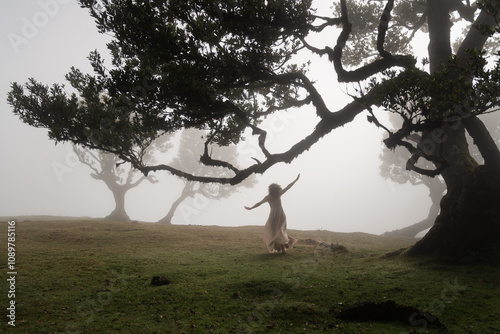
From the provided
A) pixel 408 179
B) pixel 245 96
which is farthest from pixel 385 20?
pixel 408 179

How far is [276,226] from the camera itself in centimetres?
1282

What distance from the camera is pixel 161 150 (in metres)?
44.8

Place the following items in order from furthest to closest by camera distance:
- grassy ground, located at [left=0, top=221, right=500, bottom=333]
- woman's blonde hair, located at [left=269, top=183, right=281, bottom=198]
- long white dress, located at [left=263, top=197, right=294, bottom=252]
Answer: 1. woman's blonde hair, located at [left=269, top=183, right=281, bottom=198]
2. long white dress, located at [left=263, top=197, right=294, bottom=252]
3. grassy ground, located at [left=0, top=221, right=500, bottom=333]

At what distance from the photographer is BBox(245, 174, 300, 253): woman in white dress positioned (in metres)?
12.5

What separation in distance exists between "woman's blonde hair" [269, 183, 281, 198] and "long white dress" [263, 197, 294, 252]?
0.62 feet

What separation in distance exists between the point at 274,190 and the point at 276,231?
1.84 m

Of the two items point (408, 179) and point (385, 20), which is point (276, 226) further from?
point (408, 179)

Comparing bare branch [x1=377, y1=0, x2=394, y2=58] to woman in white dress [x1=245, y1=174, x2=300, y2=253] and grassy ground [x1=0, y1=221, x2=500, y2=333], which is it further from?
grassy ground [x1=0, y1=221, x2=500, y2=333]

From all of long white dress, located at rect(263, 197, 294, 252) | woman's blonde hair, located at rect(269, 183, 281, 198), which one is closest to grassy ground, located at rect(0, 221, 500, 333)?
long white dress, located at rect(263, 197, 294, 252)

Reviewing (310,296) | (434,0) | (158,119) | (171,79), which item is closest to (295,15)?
(171,79)

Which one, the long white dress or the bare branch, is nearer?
the bare branch

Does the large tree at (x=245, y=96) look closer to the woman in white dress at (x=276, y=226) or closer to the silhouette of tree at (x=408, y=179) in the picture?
the woman in white dress at (x=276, y=226)

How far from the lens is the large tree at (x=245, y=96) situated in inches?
332

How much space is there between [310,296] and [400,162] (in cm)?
4293
